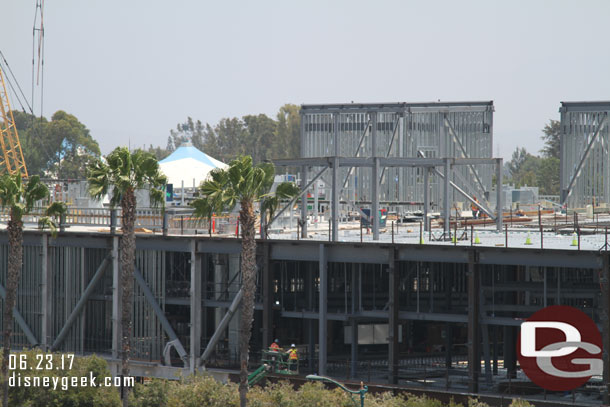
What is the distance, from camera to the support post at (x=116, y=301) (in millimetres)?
47763

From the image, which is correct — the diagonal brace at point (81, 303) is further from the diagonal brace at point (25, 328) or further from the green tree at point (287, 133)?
the green tree at point (287, 133)

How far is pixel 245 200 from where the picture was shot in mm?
36438

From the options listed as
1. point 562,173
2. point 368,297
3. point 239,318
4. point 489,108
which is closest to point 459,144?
point 489,108

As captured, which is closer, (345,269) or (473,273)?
(473,273)

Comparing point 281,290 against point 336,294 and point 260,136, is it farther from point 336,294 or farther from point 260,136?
point 260,136

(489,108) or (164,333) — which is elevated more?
(489,108)

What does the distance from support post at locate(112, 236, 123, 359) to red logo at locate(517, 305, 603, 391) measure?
18042 millimetres

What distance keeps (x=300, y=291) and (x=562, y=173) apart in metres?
22.9

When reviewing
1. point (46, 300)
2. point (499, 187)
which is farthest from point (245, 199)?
point (499, 187)

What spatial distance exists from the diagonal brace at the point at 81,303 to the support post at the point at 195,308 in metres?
4.73

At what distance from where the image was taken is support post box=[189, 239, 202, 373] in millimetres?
45844

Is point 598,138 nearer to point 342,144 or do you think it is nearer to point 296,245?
point 342,144

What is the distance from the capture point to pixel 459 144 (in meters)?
62.3

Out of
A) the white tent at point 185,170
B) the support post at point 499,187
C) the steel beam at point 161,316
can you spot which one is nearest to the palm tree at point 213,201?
the steel beam at point 161,316
